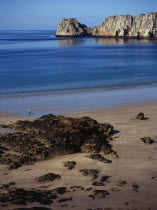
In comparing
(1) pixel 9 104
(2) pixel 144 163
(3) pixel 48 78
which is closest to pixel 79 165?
(2) pixel 144 163

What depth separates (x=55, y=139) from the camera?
1547cm

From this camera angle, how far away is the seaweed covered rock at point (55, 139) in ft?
47.9

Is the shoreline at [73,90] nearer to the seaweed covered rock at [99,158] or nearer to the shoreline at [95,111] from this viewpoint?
the shoreline at [95,111]

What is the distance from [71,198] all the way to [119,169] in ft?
9.94

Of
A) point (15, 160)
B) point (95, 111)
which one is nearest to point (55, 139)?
point (15, 160)

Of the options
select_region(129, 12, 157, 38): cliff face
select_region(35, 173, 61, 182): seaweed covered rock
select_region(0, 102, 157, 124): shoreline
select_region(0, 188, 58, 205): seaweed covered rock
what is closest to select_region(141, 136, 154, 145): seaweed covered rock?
select_region(0, 102, 157, 124): shoreline

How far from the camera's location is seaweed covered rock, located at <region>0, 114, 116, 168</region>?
1460 centimetres

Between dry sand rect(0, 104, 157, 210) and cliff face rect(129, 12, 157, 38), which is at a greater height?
cliff face rect(129, 12, 157, 38)

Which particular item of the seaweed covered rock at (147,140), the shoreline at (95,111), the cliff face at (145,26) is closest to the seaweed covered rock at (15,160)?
the seaweed covered rock at (147,140)

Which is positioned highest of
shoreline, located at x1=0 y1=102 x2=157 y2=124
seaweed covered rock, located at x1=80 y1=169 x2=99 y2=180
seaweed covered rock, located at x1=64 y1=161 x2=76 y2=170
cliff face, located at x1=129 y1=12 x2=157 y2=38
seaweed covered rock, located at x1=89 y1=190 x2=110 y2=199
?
cliff face, located at x1=129 y1=12 x2=157 y2=38

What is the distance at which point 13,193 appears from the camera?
432 inches

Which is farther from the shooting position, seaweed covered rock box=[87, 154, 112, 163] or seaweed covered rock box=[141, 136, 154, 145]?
seaweed covered rock box=[141, 136, 154, 145]

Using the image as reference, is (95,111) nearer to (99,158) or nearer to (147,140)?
(147,140)

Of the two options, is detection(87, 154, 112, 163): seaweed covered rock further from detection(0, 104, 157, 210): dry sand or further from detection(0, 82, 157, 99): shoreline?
detection(0, 82, 157, 99): shoreline
